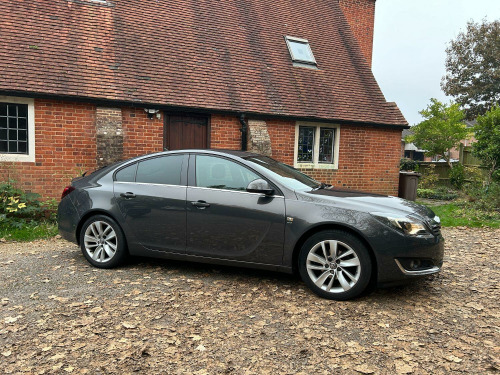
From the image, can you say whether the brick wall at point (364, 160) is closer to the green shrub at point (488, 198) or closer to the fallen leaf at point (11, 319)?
the green shrub at point (488, 198)

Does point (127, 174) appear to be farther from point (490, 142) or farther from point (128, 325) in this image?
point (490, 142)

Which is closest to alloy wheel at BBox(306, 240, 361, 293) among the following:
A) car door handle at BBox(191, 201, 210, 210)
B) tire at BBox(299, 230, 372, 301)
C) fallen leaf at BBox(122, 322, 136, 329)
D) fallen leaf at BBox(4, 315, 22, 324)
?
tire at BBox(299, 230, 372, 301)

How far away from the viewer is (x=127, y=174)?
16.7ft

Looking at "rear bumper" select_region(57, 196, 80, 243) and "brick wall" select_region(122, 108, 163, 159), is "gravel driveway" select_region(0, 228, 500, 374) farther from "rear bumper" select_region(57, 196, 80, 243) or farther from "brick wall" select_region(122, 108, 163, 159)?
"brick wall" select_region(122, 108, 163, 159)

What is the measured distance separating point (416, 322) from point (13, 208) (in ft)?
24.5

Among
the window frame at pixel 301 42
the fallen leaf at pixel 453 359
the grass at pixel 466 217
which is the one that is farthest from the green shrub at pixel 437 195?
the fallen leaf at pixel 453 359

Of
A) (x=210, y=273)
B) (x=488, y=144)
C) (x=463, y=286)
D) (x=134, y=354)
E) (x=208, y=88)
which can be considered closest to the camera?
(x=134, y=354)

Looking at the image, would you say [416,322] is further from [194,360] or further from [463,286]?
[194,360]

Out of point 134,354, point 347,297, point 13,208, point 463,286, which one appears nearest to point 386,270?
point 347,297

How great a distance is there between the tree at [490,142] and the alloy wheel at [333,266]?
991 cm

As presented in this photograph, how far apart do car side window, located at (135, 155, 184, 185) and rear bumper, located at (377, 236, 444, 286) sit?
8.18 ft

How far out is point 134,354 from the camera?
300 centimetres

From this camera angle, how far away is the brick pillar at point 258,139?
1015 centimetres

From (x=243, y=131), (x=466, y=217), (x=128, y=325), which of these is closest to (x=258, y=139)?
(x=243, y=131)
